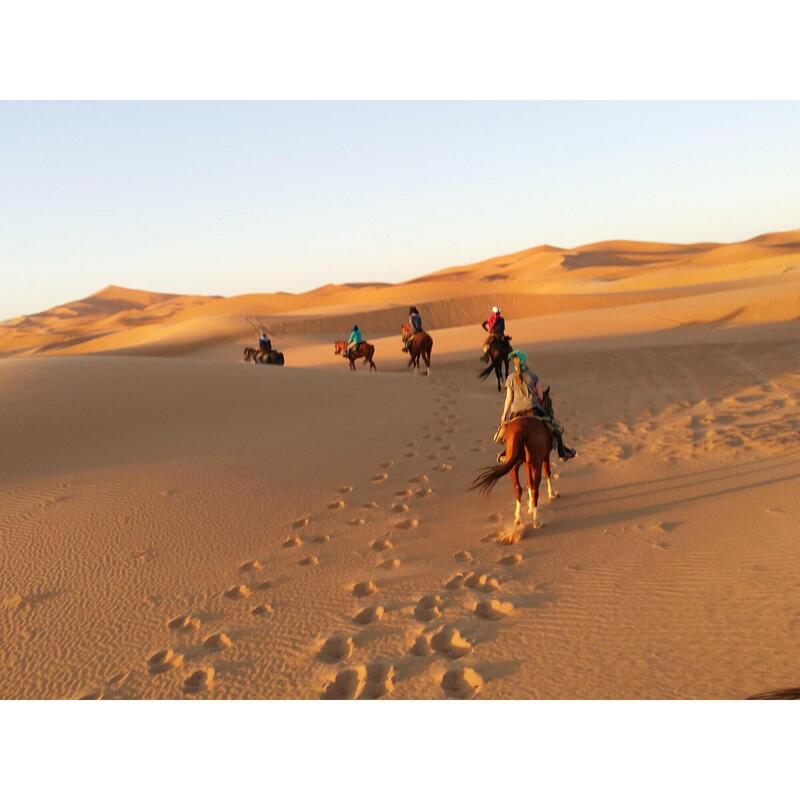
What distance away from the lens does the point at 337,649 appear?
4.68 meters

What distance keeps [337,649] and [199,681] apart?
0.98 meters

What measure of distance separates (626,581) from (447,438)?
5268 millimetres

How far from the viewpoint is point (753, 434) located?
9.37 m

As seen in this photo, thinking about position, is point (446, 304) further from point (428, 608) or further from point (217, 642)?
point (217, 642)

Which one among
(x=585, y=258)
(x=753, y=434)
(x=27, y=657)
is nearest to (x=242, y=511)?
(x=27, y=657)

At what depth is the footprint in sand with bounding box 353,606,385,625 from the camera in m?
5.02

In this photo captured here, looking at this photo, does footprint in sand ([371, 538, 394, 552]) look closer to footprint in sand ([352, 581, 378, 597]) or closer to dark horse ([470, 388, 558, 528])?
footprint in sand ([352, 581, 378, 597])

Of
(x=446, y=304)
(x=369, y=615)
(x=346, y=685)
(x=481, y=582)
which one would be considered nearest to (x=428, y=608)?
(x=369, y=615)

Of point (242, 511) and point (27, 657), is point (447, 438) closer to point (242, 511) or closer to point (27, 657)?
point (242, 511)

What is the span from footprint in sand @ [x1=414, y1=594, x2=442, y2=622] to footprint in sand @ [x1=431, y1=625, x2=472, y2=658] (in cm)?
23

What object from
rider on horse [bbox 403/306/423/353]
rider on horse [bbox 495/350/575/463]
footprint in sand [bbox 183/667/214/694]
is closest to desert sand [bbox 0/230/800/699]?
footprint in sand [bbox 183/667/214/694]

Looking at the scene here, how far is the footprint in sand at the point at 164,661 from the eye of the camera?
4.51 metres

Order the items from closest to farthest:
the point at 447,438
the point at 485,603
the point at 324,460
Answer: the point at 485,603
the point at 324,460
the point at 447,438

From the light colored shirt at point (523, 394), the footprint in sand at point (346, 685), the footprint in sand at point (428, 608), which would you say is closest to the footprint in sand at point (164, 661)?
the footprint in sand at point (346, 685)
